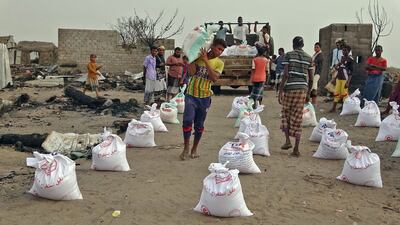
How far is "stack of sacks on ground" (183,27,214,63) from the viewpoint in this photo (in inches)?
248

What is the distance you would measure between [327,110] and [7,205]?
997 centimetres

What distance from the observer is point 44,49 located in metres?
43.2

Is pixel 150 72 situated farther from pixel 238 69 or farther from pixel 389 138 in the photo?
pixel 389 138

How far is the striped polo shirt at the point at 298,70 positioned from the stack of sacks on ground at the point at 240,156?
63.1 inches

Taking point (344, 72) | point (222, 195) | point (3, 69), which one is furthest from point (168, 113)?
point (3, 69)

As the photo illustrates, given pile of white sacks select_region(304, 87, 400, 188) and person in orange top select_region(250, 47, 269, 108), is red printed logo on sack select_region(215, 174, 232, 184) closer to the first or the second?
pile of white sacks select_region(304, 87, 400, 188)

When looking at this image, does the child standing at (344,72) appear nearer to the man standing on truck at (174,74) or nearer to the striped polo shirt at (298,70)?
the man standing on truck at (174,74)

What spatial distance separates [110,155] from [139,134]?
1719 millimetres

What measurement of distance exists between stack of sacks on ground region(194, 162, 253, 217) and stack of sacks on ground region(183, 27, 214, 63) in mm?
2375

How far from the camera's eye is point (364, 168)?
5375 millimetres

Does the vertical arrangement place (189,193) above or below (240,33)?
below

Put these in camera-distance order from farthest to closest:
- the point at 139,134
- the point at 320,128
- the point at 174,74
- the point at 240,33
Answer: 1. the point at 240,33
2. the point at 174,74
3. the point at 320,128
4. the point at 139,134

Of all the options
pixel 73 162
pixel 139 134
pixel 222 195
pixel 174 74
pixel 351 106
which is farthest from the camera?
pixel 174 74

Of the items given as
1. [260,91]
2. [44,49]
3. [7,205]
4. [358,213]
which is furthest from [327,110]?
[44,49]
